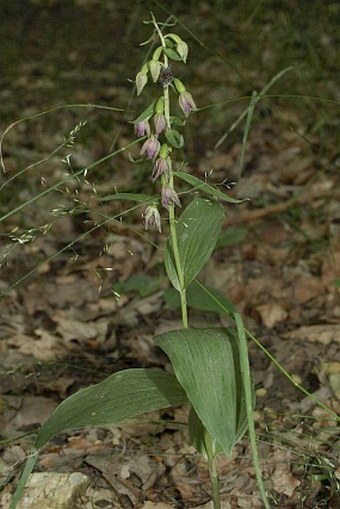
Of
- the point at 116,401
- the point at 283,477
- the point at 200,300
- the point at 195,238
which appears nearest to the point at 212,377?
the point at 116,401

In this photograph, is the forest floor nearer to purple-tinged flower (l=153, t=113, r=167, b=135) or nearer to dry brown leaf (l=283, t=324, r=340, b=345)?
dry brown leaf (l=283, t=324, r=340, b=345)

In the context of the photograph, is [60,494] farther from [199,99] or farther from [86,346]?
[199,99]

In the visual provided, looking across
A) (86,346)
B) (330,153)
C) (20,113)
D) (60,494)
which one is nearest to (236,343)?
(60,494)

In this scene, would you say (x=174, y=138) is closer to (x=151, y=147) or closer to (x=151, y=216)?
(x=151, y=147)

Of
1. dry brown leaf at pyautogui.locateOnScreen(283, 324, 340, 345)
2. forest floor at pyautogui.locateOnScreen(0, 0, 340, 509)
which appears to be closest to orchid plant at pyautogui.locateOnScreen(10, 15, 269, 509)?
forest floor at pyautogui.locateOnScreen(0, 0, 340, 509)

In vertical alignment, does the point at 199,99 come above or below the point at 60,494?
below

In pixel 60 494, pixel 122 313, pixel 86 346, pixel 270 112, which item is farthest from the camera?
pixel 270 112

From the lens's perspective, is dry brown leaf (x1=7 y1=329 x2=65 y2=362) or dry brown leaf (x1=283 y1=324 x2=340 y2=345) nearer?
A: dry brown leaf (x1=283 y1=324 x2=340 y2=345)

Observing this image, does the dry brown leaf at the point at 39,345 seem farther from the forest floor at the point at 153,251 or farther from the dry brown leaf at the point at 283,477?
the dry brown leaf at the point at 283,477
